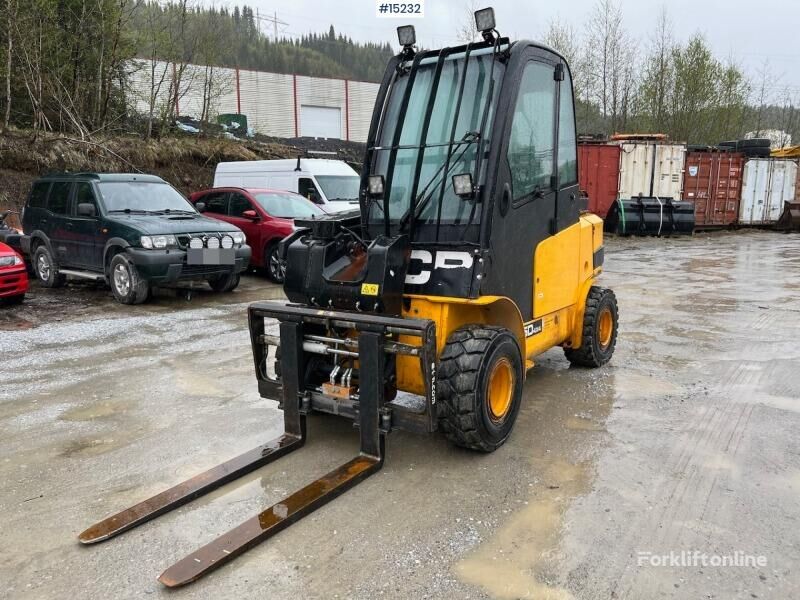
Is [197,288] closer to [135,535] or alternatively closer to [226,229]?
[226,229]

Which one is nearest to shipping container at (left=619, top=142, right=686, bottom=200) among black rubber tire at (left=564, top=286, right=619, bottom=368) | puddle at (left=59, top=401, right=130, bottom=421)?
black rubber tire at (left=564, top=286, right=619, bottom=368)

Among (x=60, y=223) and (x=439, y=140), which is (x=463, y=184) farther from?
(x=60, y=223)

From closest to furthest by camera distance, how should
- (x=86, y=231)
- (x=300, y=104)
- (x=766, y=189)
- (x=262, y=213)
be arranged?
1. (x=86, y=231)
2. (x=262, y=213)
3. (x=766, y=189)
4. (x=300, y=104)

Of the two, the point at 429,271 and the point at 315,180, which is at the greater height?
the point at 315,180

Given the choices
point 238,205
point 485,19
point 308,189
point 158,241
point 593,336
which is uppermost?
point 485,19

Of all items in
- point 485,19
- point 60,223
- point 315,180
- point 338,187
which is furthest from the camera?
point 338,187

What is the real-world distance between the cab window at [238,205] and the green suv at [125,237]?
Result: 1.51 metres

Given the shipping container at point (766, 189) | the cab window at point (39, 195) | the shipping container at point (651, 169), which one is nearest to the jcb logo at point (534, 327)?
the cab window at point (39, 195)

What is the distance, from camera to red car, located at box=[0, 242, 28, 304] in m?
8.93

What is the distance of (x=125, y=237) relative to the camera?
30.3 feet

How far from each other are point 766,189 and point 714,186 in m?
2.52

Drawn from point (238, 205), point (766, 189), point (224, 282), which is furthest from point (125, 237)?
point (766, 189)

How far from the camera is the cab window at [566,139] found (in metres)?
4.98

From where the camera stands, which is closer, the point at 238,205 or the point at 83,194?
the point at 83,194
